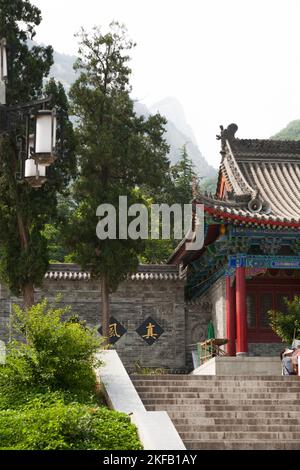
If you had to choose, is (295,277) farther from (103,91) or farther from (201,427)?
(201,427)

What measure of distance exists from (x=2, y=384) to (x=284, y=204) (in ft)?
42.2

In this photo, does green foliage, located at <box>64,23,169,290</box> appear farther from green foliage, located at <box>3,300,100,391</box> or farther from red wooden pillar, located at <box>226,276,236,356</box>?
green foliage, located at <box>3,300,100,391</box>

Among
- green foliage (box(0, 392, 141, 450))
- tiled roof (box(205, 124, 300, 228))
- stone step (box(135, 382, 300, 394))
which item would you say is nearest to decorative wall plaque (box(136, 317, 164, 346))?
tiled roof (box(205, 124, 300, 228))

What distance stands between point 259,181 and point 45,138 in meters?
17.8

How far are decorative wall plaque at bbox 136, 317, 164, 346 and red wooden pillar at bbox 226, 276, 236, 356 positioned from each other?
5.47 meters

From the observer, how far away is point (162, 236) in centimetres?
4341

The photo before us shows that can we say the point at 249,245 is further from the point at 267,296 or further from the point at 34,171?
the point at 34,171

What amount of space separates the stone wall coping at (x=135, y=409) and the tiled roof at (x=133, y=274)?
42.1ft

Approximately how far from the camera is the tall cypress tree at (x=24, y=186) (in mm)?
21359

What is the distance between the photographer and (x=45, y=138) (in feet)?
31.7

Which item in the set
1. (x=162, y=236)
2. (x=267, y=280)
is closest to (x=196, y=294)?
(x=267, y=280)

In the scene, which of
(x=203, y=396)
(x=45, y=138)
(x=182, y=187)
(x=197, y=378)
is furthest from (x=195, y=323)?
(x=182, y=187)

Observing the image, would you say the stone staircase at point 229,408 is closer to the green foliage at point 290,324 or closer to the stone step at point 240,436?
the stone step at point 240,436

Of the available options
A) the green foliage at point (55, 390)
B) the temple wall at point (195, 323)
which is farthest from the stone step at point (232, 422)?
the temple wall at point (195, 323)
